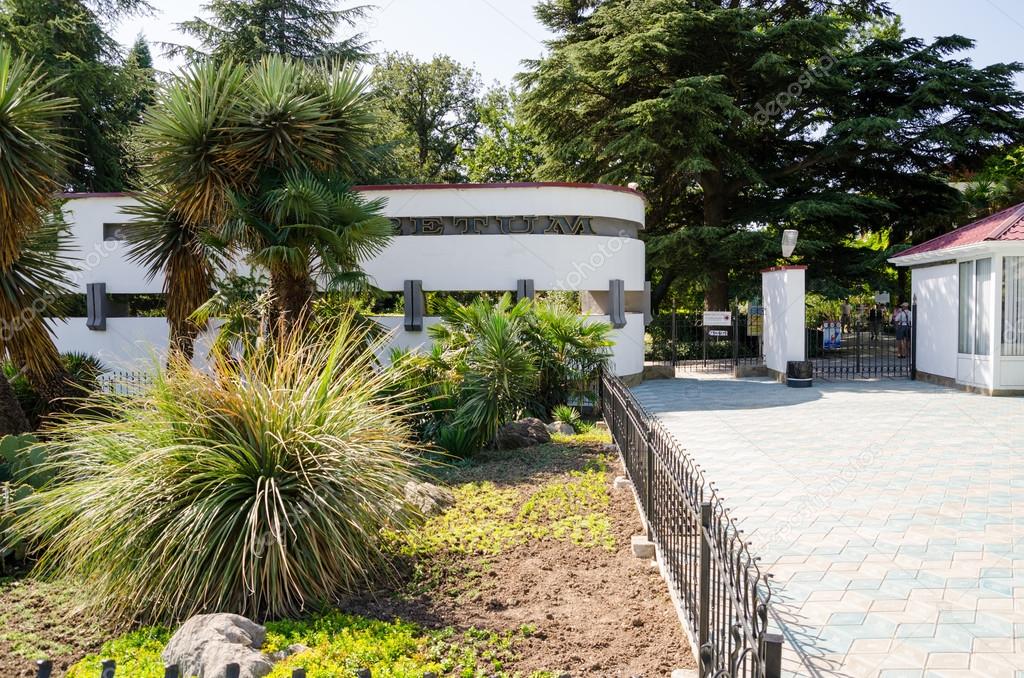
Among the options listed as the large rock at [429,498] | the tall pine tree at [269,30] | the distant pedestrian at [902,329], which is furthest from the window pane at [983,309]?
the tall pine tree at [269,30]

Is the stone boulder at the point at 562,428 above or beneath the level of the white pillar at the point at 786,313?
beneath

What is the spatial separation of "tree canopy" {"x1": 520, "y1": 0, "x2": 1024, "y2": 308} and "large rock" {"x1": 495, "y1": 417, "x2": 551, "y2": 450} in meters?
14.0

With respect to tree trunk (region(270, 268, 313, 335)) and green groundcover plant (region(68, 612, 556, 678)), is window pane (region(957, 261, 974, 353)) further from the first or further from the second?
green groundcover plant (region(68, 612, 556, 678))

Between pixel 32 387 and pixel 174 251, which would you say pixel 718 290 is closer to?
pixel 174 251

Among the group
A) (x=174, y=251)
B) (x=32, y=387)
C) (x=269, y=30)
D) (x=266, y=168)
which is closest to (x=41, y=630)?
(x=266, y=168)

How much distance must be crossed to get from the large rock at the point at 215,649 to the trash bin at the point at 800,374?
15420 millimetres

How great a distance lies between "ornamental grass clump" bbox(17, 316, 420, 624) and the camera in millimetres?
4586

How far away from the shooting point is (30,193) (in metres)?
8.97

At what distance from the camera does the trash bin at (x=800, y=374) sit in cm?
1719

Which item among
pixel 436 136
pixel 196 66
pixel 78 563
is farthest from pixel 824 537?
pixel 436 136

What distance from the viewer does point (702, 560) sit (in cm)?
368

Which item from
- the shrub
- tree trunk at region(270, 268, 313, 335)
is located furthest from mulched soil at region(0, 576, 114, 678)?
the shrub

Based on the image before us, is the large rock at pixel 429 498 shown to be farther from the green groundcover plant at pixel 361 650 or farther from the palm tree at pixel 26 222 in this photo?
the palm tree at pixel 26 222

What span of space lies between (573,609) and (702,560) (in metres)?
1.39
